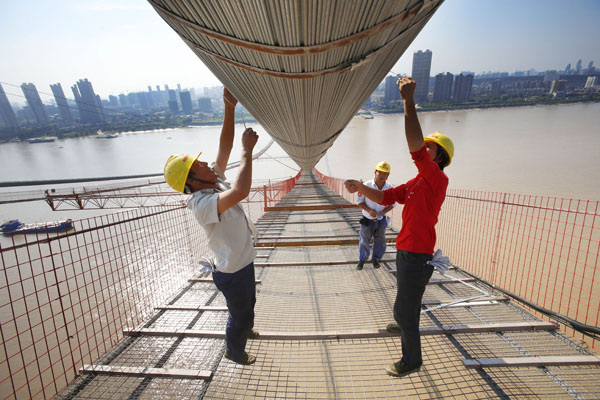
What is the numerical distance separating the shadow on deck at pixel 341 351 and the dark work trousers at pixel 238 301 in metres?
0.34

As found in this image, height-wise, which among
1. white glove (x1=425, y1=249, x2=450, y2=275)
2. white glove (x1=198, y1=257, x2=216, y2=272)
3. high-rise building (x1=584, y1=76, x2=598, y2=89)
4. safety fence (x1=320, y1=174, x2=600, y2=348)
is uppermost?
high-rise building (x1=584, y1=76, x2=598, y2=89)

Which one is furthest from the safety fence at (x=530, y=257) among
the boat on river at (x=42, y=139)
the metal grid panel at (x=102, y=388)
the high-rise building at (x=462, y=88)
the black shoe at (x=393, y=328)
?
the boat on river at (x=42, y=139)

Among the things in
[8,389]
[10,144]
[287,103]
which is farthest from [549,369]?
[10,144]

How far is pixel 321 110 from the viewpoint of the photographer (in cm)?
214

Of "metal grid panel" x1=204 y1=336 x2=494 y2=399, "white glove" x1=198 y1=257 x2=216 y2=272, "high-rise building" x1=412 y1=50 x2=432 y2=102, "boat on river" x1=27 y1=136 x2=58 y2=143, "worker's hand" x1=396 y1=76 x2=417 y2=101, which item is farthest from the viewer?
"high-rise building" x1=412 y1=50 x2=432 y2=102

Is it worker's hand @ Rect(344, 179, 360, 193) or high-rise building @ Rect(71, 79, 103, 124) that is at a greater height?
high-rise building @ Rect(71, 79, 103, 124)

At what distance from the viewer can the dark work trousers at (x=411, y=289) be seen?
1.61 metres

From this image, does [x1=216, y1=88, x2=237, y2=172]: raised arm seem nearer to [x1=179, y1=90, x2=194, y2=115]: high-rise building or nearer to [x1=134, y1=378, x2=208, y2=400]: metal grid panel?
[x1=134, y1=378, x2=208, y2=400]: metal grid panel

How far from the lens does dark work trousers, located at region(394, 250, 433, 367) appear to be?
1.61 metres

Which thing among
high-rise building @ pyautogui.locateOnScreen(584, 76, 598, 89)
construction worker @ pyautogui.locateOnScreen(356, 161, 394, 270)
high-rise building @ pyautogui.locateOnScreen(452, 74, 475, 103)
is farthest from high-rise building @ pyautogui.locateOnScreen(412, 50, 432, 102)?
construction worker @ pyautogui.locateOnScreen(356, 161, 394, 270)

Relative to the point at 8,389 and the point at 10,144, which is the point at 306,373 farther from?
the point at 10,144

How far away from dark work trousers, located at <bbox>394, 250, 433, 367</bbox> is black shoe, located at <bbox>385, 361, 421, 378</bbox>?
16 centimetres

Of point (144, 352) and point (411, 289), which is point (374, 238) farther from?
point (144, 352)

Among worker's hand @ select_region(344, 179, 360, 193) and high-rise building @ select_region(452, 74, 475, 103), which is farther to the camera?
high-rise building @ select_region(452, 74, 475, 103)
